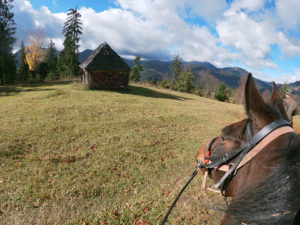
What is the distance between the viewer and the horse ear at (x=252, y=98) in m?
1.33

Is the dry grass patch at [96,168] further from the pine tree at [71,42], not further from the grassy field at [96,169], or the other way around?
the pine tree at [71,42]

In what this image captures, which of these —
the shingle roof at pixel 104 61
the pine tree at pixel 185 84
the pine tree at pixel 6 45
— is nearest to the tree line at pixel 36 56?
the pine tree at pixel 6 45

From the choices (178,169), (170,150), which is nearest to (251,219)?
(178,169)

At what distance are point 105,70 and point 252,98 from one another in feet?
67.0

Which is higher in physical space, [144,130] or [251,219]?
[251,219]

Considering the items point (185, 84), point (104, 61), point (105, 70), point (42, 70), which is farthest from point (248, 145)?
point (185, 84)

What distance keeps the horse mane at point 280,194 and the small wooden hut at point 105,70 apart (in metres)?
20.4

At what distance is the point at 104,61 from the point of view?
21141 millimetres

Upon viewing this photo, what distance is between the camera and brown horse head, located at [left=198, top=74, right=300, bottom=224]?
3.74ft

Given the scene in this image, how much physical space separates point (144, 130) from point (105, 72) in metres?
12.6

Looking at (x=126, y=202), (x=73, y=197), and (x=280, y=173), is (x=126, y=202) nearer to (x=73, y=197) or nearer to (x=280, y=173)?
(x=73, y=197)

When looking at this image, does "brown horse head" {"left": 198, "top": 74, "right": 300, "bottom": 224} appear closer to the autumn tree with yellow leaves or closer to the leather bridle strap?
the leather bridle strap

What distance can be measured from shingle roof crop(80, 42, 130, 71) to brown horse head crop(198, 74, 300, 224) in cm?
2016

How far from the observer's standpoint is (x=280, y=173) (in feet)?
3.83
